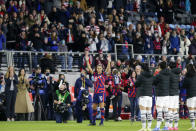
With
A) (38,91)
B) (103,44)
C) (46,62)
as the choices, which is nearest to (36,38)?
(46,62)

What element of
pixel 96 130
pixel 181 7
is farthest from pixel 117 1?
pixel 96 130

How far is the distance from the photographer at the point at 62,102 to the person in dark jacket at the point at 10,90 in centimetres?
227

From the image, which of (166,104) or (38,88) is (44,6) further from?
(166,104)

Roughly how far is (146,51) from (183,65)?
2.24m

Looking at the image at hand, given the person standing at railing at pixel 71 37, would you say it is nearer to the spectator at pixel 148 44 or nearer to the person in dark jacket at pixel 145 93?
the spectator at pixel 148 44

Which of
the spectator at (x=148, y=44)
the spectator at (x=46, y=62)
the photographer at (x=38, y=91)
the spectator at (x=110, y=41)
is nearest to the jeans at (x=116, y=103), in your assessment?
the photographer at (x=38, y=91)

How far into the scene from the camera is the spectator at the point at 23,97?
27.2 meters

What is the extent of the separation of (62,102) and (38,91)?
282 cm

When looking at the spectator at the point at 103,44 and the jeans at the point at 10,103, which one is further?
the spectator at the point at 103,44

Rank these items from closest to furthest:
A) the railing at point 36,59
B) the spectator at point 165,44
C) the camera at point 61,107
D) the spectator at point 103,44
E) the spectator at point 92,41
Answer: the camera at point 61,107, the railing at point 36,59, the spectator at point 92,41, the spectator at point 103,44, the spectator at point 165,44

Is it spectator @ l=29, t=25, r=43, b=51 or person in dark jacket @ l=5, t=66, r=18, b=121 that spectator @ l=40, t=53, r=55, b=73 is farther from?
person in dark jacket @ l=5, t=66, r=18, b=121

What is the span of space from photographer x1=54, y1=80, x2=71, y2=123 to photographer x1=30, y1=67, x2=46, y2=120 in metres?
2.27

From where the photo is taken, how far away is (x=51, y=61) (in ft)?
95.7

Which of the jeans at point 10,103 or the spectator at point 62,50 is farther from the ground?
the spectator at point 62,50
